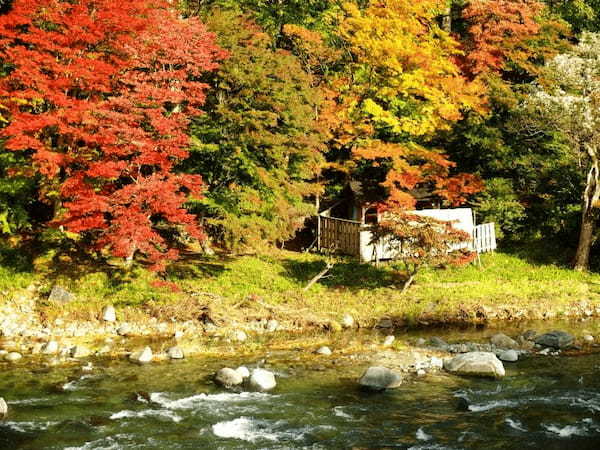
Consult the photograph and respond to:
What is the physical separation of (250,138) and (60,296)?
25.6 ft

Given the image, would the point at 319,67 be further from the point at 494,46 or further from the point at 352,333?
the point at 352,333

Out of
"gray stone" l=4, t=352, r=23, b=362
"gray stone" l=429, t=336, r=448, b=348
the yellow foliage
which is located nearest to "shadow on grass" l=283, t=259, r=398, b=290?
"gray stone" l=429, t=336, r=448, b=348

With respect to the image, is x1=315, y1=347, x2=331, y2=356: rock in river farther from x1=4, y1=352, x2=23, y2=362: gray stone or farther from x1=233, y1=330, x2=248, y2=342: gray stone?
x1=4, y1=352, x2=23, y2=362: gray stone

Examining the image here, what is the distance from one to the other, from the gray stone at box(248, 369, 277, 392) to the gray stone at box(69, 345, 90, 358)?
4.84 meters

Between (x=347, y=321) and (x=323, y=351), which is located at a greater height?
(x=347, y=321)

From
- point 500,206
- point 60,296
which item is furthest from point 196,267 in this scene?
point 500,206

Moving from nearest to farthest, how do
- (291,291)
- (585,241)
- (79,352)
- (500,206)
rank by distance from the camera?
(79,352) → (291,291) → (585,241) → (500,206)

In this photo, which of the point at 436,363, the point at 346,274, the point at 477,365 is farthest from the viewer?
the point at 346,274

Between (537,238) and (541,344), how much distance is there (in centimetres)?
1173

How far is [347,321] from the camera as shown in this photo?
62.6ft

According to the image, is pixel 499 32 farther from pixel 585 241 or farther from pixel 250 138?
pixel 250 138

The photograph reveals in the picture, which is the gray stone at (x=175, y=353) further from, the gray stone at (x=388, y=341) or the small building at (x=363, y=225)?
the small building at (x=363, y=225)

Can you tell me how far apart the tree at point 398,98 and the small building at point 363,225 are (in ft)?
3.43

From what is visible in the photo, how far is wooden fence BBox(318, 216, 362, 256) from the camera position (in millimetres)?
24172
